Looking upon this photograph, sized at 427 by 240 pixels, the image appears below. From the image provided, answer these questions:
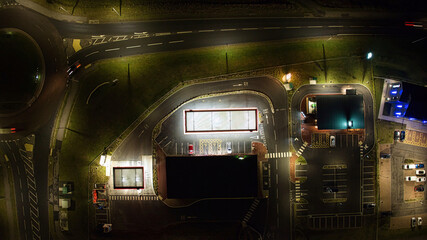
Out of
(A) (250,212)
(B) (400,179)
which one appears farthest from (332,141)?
(A) (250,212)

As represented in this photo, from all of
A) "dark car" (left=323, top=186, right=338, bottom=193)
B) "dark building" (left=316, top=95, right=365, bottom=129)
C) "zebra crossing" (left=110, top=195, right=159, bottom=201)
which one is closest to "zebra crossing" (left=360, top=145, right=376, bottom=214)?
"dark car" (left=323, top=186, right=338, bottom=193)

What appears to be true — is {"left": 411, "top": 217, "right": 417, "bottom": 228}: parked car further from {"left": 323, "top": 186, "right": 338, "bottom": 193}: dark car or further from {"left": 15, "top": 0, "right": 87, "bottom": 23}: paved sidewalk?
{"left": 15, "top": 0, "right": 87, "bottom": 23}: paved sidewalk

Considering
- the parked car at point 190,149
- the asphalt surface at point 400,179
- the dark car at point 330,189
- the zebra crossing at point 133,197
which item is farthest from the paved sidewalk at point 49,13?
the asphalt surface at point 400,179

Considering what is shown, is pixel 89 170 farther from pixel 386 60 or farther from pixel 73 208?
pixel 386 60

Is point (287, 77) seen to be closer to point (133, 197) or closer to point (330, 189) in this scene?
point (330, 189)

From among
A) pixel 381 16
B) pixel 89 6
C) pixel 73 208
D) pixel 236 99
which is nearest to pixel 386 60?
pixel 381 16

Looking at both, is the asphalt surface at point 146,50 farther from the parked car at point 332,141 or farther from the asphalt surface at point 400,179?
the asphalt surface at point 400,179
